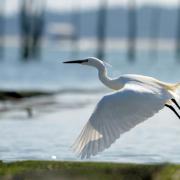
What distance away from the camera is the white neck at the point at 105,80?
1429cm

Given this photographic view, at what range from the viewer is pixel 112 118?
12.3 metres

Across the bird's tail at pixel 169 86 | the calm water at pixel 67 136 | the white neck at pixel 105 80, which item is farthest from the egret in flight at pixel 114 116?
the calm water at pixel 67 136

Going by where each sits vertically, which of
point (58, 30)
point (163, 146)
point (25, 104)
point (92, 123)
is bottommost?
point (58, 30)

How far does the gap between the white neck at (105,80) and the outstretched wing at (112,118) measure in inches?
60.0

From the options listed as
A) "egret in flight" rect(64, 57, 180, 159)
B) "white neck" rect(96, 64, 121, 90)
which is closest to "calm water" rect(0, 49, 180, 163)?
"white neck" rect(96, 64, 121, 90)

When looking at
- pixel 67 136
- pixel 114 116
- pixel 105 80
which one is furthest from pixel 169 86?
pixel 67 136

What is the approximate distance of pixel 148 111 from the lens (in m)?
12.6

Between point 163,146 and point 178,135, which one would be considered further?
point 178,135

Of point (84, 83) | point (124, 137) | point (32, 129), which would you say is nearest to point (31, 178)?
point (124, 137)

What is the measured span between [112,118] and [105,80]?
239cm

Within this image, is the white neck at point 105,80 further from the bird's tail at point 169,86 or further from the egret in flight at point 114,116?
the egret in flight at point 114,116

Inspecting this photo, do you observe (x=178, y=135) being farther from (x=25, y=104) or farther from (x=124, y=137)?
(x=25, y=104)

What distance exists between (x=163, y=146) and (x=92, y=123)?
4.47 meters

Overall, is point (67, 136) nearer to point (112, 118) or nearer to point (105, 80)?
point (105, 80)
